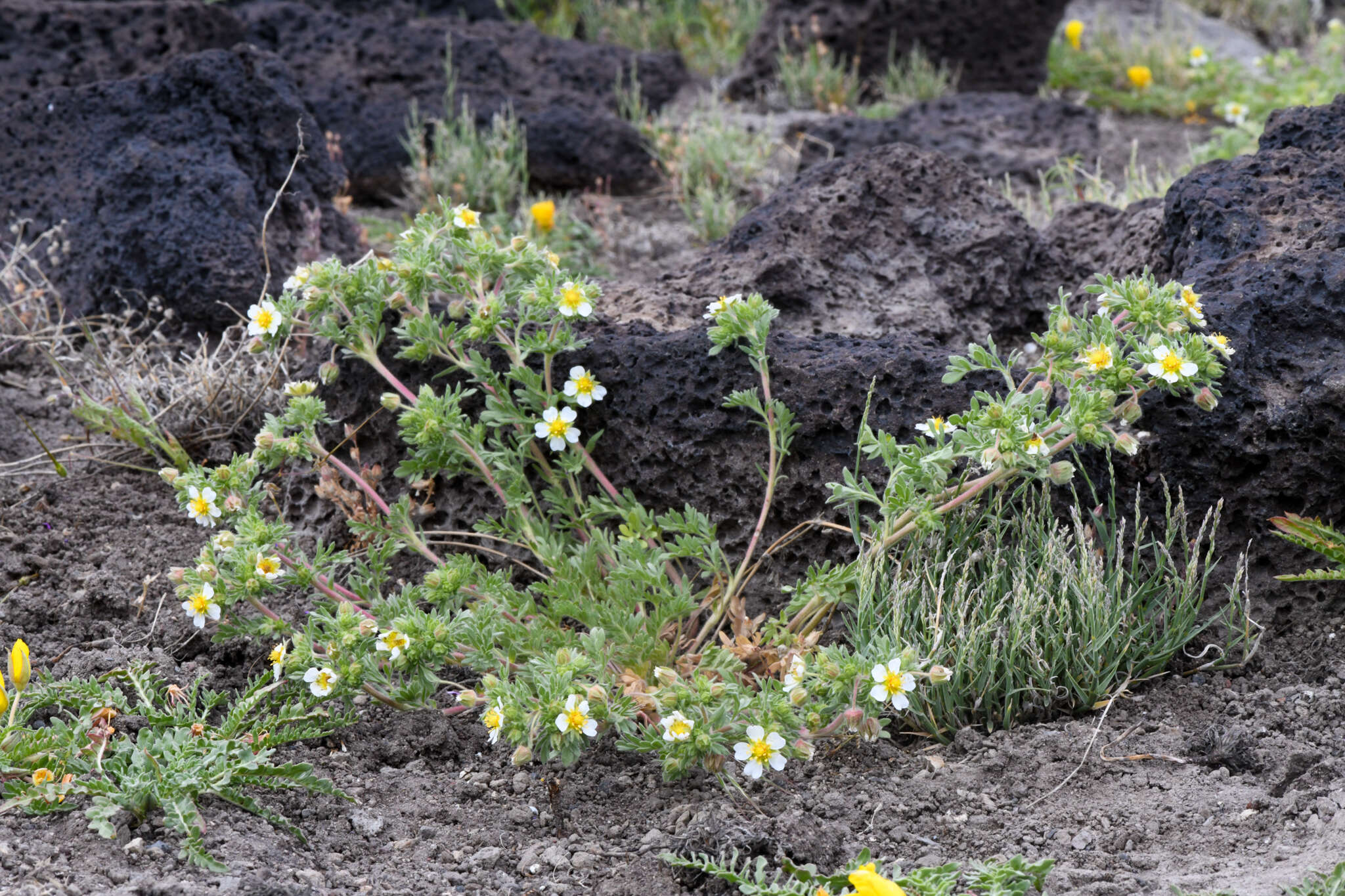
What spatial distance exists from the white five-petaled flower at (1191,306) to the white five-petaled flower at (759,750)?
131 centimetres

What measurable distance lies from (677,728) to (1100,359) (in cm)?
119

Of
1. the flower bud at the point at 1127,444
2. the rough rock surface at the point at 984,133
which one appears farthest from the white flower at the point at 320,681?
the rough rock surface at the point at 984,133

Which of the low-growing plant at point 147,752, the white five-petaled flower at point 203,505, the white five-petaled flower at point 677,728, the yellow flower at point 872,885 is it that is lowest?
the low-growing plant at point 147,752

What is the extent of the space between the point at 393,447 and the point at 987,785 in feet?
6.35

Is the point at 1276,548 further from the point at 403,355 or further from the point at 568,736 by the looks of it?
the point at 403,355

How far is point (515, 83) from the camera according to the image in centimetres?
723

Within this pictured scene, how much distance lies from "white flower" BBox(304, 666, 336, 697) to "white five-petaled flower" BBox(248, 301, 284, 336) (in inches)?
36.5

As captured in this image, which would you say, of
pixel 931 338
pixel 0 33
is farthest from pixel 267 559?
pixel 0 33

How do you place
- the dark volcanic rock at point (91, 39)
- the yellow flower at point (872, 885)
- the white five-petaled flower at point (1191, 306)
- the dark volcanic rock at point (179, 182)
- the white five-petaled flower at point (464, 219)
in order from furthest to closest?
1. the dark volcanic rock at point (91, 39)
2. the dark volcanic rock at point (179, 182)
3. the white five-petaled flower at point (464, 219)
4. the white five-petaled flower at point (1191, 306)
5. the yellow flower at point (872, 885)

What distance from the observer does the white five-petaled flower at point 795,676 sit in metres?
2.63

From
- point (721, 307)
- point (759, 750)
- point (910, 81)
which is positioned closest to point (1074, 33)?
point (910, 81)

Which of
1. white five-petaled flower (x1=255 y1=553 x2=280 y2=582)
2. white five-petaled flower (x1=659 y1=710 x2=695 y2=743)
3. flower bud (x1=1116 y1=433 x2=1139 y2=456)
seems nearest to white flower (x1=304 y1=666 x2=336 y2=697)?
white five-petaled flower (x1=255 y1=553 x2=280 y2=582)

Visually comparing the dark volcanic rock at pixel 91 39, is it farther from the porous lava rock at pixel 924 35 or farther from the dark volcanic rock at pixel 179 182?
the porous lava rock at pixel 924 35

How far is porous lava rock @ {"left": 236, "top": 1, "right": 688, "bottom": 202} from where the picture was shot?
664 cm
